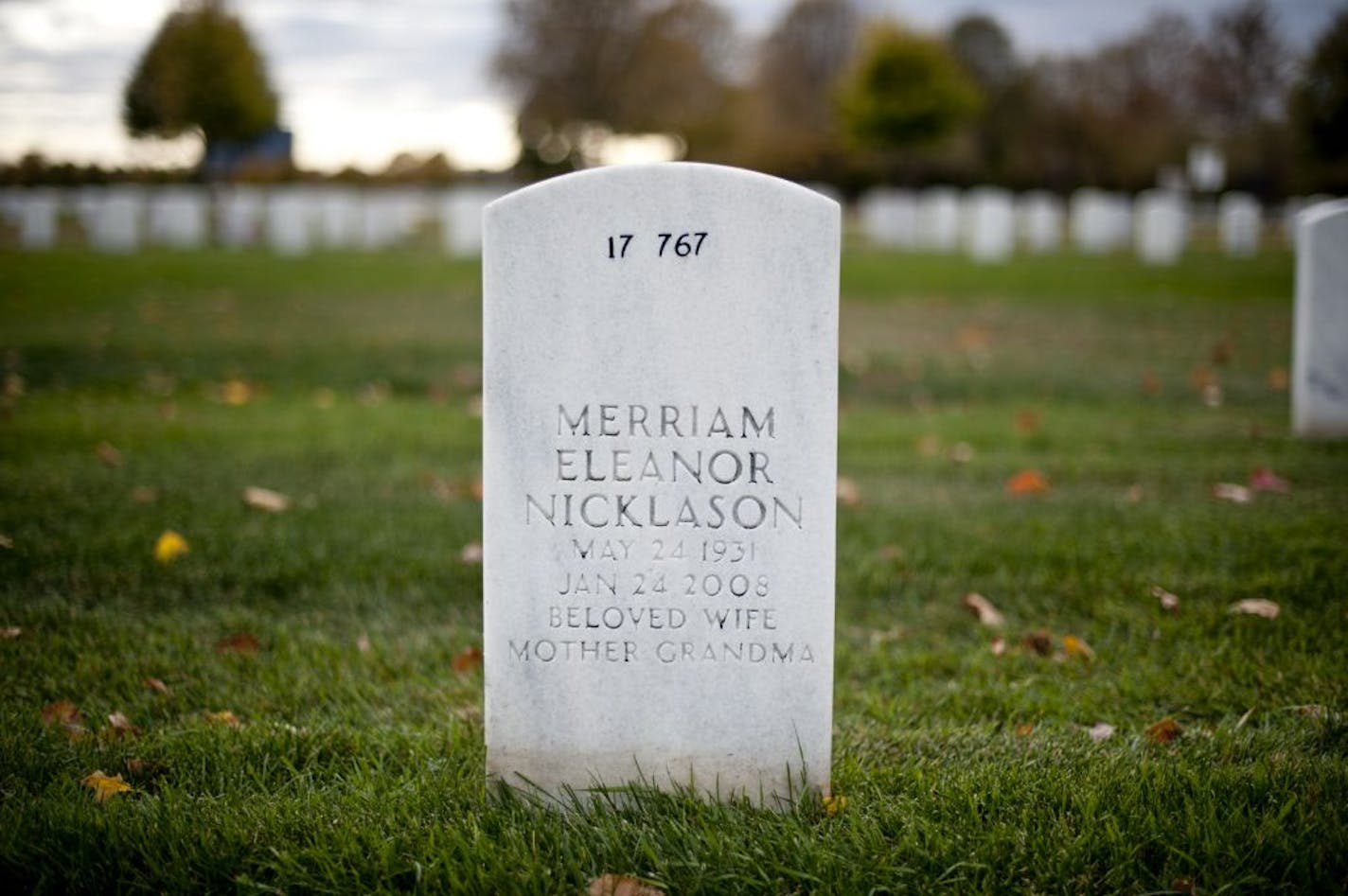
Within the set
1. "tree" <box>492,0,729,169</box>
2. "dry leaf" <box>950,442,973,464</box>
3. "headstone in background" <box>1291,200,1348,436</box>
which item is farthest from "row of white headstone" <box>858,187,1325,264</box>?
"dry leaf" <box>950,442,973,464</box>

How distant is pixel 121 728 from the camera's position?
10.6 ft

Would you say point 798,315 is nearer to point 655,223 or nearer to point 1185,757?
point 655,223

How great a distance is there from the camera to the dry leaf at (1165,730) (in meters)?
3.24

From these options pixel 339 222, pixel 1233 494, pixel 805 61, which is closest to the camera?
pixel 1233 494

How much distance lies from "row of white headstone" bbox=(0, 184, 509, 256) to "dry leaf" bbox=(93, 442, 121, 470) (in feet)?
55.8

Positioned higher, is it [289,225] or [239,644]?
[289,225]

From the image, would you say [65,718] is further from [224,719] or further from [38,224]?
[38,224]

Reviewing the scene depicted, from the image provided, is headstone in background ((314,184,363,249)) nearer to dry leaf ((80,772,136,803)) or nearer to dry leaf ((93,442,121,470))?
dry leaf ((93,442,121,470))

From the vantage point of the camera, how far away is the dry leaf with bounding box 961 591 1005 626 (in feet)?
14.1

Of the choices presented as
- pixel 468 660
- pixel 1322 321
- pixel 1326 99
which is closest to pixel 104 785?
pixel 468 660

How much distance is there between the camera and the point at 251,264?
64.1 ft

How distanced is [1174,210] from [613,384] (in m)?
23.1

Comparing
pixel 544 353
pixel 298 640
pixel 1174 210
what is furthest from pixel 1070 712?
pixel 1174 210

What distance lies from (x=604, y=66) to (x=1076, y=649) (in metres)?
42.2
